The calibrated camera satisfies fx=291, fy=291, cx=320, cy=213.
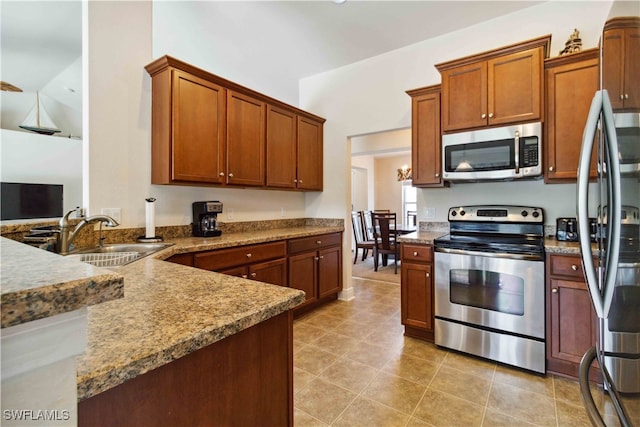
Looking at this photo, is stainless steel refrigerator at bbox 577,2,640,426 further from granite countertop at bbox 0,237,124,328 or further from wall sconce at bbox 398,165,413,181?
wall sconce at bbox 398,165,413,181

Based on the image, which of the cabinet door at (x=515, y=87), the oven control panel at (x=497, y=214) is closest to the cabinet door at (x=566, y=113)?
the cabinet door at (x=515, y=87)

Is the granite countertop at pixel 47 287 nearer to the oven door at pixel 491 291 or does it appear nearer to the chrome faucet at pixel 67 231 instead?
the chrome faucet at pixel 67 231

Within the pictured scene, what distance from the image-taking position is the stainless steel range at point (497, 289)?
211 centimetres

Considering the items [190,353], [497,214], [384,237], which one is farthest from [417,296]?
[384,237]

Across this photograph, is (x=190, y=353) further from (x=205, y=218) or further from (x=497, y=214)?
(x=497, y=214)

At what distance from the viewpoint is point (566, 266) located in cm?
201

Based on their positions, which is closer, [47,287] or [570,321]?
[47,287]

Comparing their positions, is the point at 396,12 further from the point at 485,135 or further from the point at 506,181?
the point at 506,181

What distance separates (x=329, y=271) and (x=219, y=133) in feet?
6.48

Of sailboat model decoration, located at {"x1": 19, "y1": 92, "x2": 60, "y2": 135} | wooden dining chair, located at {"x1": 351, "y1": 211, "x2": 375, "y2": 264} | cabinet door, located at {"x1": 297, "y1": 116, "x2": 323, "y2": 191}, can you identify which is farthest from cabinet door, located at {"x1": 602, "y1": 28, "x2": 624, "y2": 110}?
sailboat model decoration, located at {"x1": 19, "y1": 92, "x2": 60, "y2": 135}

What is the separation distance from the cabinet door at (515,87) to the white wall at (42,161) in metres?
5.65

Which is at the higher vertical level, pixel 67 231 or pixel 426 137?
pixel 426 137

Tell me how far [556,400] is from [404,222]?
6.34 meters

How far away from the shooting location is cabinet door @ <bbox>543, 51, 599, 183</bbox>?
2174 millimetres
